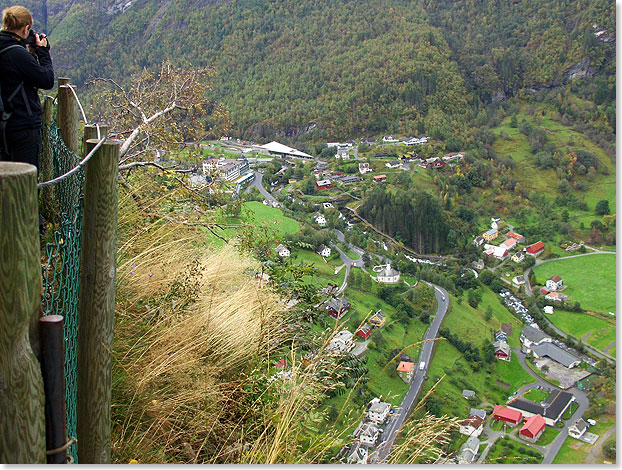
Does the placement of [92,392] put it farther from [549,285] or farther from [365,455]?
[549,285]

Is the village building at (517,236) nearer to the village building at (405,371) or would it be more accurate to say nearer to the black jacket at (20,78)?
the village building at (405,371)

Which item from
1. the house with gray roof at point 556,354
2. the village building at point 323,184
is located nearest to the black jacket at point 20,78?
the house with gray roof at point 556,354

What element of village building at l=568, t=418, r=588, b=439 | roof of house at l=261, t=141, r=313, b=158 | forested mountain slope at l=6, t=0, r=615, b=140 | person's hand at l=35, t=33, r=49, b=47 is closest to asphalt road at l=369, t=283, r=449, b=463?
village building at l=568, t=418, r=588, b=439

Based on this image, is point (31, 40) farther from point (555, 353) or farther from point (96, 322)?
point (555, 353)

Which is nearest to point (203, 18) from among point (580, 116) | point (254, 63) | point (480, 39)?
point (254, 63)

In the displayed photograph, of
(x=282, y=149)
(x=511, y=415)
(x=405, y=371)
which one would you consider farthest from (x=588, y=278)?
(x=282, y=149)

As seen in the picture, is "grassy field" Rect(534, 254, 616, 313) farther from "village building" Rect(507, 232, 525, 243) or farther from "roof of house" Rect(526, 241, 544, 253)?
"village building" Rect(507, 232, 525, 243)
